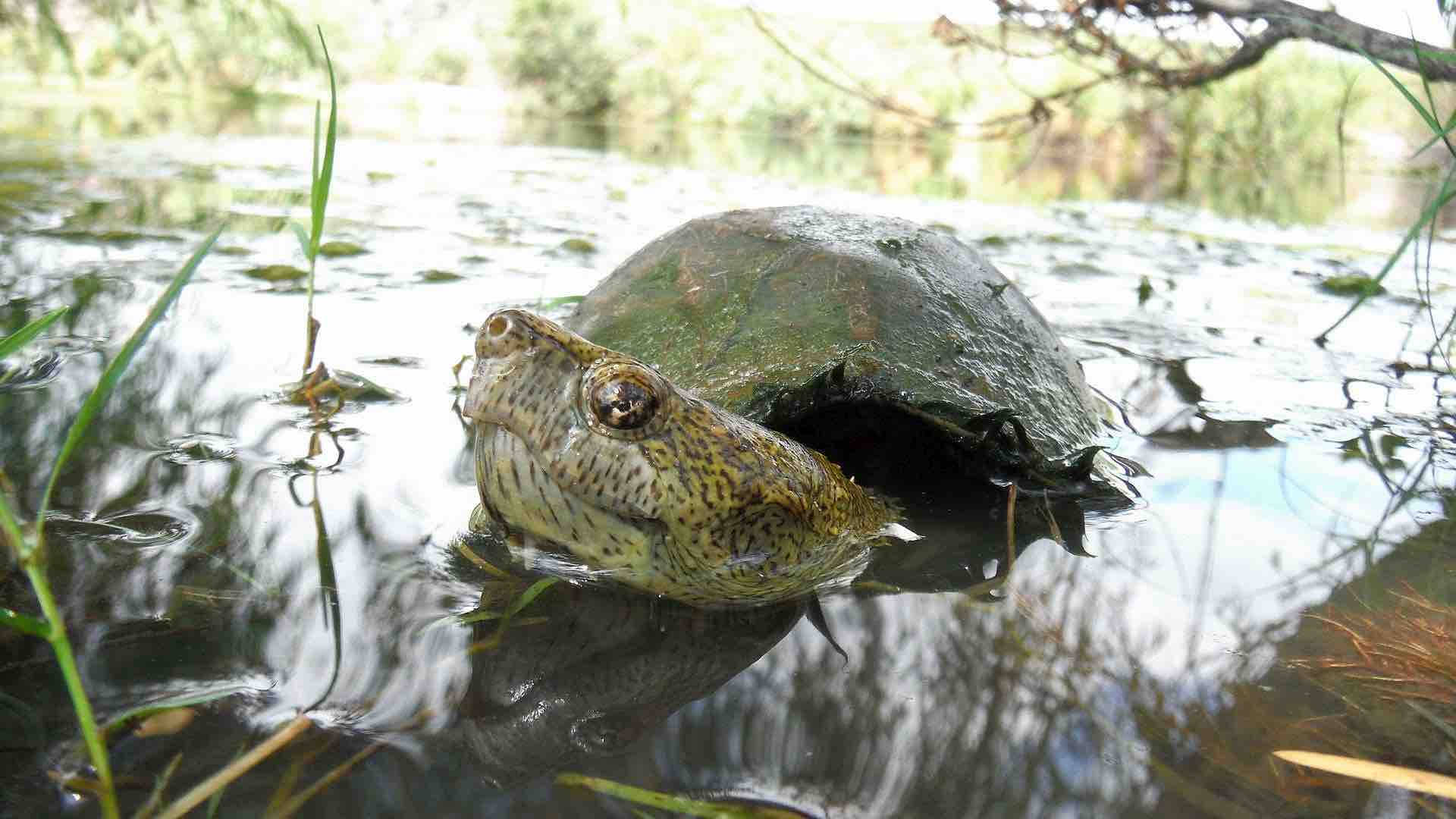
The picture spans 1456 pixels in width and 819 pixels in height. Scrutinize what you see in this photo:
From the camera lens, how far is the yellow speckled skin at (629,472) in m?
1.32

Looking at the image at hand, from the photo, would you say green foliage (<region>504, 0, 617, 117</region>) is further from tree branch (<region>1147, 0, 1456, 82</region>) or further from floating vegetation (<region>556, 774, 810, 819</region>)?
floating vegetation (<region>556, 774, 810, 819</region>)

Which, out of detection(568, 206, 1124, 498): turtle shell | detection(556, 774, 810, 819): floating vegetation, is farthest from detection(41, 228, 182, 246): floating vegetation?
detection(556, 774, 810, 819): floating vegetation

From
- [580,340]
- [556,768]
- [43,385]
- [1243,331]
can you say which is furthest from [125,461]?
[1243,331]

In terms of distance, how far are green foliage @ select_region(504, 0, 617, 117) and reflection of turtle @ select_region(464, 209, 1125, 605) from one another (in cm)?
2655

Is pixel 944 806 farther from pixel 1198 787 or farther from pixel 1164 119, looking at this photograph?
pixel 1164 119

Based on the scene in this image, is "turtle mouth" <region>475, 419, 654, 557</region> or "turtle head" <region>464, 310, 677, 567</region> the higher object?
"turtle head" <region>464, 310, 677, 567</region>

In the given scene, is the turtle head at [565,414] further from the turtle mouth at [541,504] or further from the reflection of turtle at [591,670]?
the reflection of turtle at [591,670]

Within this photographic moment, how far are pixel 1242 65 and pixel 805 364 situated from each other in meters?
2.25

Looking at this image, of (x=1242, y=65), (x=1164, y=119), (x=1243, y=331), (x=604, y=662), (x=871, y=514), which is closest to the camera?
(x=604, y=662)

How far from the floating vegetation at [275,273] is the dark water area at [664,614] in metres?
0.06

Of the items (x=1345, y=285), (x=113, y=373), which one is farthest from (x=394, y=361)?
(x=1345, y=285)

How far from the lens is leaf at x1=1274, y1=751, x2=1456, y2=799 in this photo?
115 centimetres

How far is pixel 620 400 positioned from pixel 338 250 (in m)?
3.29

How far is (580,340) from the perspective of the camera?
4.46 feet
